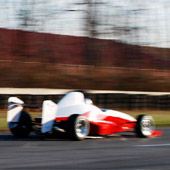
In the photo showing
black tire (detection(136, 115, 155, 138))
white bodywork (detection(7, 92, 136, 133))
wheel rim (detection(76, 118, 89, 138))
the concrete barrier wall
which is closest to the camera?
wheel rim (detection(76, 118, 89, 138))

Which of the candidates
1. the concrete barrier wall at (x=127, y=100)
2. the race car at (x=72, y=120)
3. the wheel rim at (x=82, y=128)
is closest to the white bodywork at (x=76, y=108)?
the race car at (x=72, y=120)

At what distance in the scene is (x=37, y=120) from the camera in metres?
9.52

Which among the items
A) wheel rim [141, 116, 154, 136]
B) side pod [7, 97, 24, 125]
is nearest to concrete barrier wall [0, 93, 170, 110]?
wheel rim [141, 116, 154, 136]

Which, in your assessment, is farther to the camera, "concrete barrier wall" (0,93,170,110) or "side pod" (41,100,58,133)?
"concrete barrier wall" (0,93,170,110)

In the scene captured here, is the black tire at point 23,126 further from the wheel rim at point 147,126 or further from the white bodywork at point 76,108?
the wheel rim at point 147,126

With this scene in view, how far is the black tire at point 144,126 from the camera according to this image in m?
10.3

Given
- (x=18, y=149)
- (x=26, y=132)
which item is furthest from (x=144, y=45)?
(x=18, y=149)

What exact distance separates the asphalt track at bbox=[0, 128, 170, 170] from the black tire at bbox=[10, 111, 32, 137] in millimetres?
154

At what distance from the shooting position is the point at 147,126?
10.6 m

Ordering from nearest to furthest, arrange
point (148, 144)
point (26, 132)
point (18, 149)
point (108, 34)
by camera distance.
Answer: point (18, 149) → point (148, 144) → point (26, 132) → point (108, 34)

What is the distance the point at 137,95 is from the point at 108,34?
6.56 metres

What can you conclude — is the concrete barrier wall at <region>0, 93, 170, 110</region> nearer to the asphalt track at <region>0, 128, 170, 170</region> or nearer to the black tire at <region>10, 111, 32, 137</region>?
the black tire at <region>10, 111, 32, 137</region>

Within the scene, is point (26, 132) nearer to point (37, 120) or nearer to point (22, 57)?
point (37, 120)

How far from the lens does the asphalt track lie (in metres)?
6.45
